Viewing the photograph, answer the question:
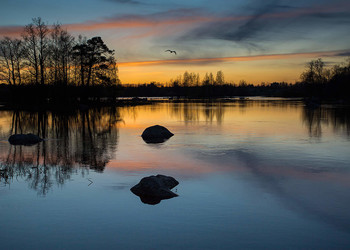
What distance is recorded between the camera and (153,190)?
9008 mm

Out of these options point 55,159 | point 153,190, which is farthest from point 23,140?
point 153,190

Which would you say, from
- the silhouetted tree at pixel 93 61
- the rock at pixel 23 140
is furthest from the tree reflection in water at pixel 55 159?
the silhouetted tree at pixel 93 61

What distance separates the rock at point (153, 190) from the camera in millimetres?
8781

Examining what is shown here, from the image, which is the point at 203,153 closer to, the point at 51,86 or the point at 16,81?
the point at 51,86

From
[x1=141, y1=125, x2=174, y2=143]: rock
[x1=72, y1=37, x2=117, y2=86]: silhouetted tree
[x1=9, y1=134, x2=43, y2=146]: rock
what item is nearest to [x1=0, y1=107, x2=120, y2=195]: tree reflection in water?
[x1=9, y1=134, x2=43, y2=146]: rock

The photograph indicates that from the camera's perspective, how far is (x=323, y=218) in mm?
7324

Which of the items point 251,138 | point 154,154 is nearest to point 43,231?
point 154,154

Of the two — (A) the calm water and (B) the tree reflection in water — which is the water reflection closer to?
(A) the calm water

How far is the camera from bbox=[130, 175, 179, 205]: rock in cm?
878

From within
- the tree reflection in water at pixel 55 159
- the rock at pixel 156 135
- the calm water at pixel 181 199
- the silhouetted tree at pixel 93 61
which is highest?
the silhouetted tree at pixel 93 61

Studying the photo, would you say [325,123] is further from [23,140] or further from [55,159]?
[23,140]

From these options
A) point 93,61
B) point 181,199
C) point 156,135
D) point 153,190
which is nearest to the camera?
point 181,199

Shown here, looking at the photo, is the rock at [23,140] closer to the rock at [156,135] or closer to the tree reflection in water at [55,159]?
the tree reflection in water at [55,159]

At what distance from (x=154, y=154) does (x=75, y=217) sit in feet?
26.2
